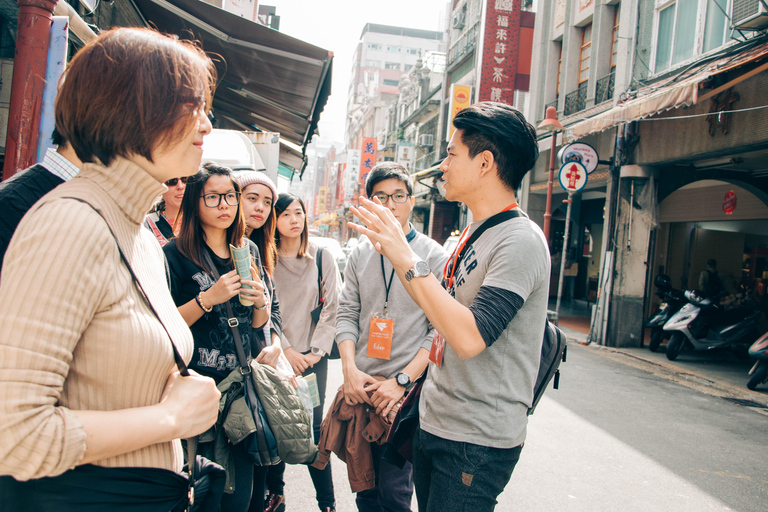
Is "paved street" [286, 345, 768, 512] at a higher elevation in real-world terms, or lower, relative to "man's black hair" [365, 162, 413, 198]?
lower

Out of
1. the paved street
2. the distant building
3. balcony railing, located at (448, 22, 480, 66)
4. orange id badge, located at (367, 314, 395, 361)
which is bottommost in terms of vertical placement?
the paved street

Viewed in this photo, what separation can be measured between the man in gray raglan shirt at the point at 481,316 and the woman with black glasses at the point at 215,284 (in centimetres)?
80

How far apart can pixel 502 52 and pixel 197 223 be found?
40.8 feet

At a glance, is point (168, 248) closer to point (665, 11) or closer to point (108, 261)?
point (108, 261)

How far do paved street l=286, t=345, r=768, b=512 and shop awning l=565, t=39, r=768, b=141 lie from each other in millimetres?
3899

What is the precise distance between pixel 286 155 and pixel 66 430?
10.6 m

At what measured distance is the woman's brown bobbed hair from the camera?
3.29ft

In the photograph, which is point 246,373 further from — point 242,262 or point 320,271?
point 320,271

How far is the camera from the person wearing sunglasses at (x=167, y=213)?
114 inches

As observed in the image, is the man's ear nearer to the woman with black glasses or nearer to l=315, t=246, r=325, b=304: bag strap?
the woman with black glasses

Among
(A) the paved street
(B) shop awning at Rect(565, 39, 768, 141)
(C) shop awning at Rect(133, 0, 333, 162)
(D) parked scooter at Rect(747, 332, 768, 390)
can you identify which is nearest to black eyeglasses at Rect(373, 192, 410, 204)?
(A) the paved street

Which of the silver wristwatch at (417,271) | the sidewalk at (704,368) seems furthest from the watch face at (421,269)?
the sidewalk at (704,368)

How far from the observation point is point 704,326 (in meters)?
8.20

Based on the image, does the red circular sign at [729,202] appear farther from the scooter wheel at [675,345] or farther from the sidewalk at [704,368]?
the scooter wheel at [675,345]
